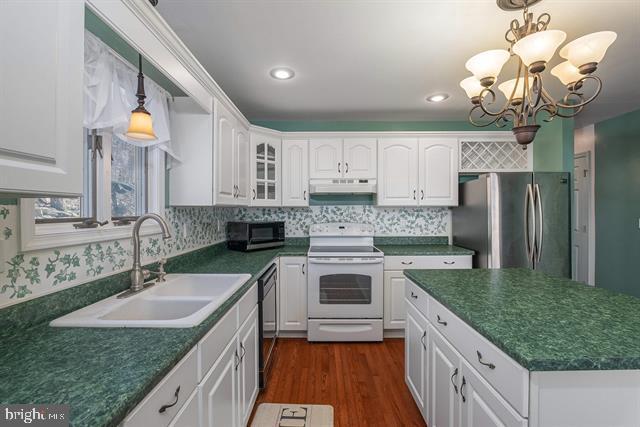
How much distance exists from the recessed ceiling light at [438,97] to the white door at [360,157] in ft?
2.28

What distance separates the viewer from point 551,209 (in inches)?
103

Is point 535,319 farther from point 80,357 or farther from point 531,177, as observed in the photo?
point 531,177

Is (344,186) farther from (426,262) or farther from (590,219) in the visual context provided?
(590,219)

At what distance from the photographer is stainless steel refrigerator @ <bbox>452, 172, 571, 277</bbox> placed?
2594 mm

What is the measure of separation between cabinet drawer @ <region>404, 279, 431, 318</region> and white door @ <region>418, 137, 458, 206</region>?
1.56 m

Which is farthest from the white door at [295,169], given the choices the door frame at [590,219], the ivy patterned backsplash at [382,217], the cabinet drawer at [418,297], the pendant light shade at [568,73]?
the door frame at [590,219]

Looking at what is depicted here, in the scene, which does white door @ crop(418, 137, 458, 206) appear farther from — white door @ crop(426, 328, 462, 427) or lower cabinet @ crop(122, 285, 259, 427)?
lower cabinet @ crop(122, 285, 259, 427)

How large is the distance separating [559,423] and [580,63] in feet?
4.83

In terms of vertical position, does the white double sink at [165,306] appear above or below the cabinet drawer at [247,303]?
above

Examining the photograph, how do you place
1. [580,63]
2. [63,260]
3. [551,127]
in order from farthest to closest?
[551,127], [580,63], [63,260]

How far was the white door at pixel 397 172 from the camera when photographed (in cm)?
316

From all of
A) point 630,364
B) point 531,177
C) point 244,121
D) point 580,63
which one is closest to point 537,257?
point 531,177

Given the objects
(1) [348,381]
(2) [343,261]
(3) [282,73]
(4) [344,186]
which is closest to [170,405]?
(1) [348,381]

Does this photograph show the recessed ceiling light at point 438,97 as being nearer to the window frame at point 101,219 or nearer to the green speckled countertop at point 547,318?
the green speckled countertop at point 547,318
